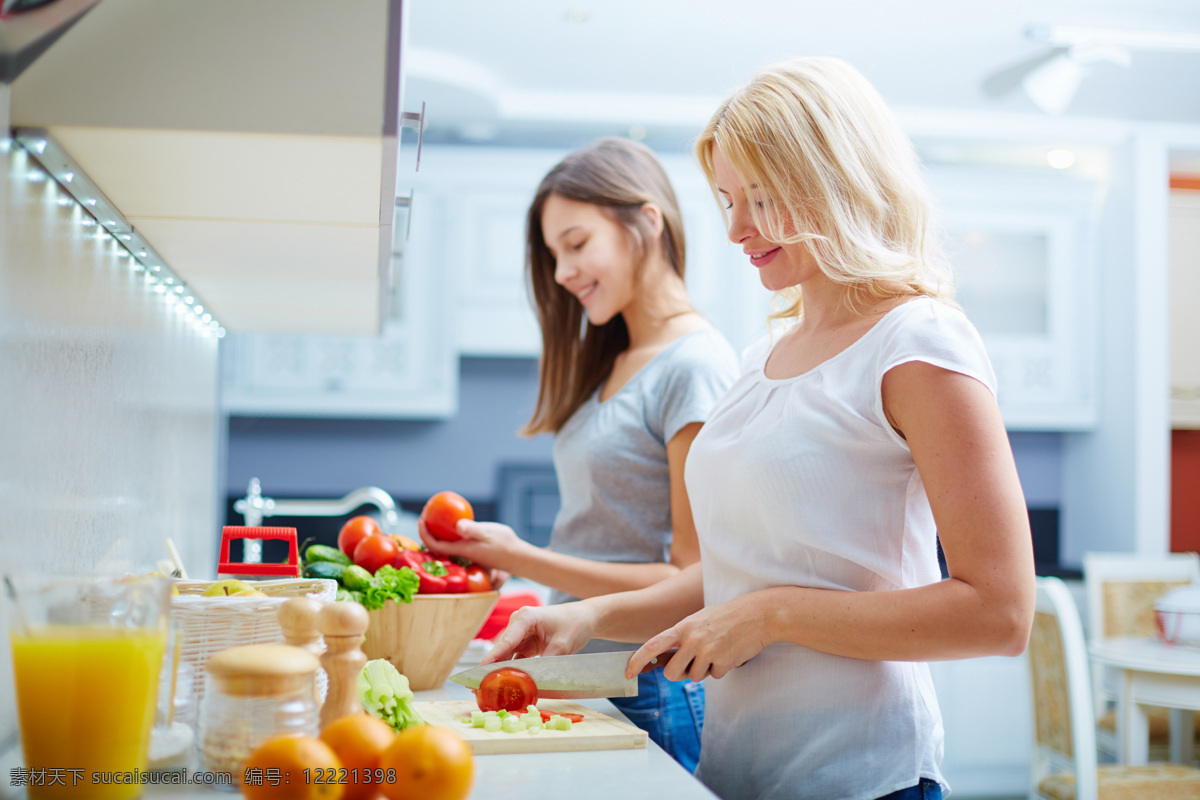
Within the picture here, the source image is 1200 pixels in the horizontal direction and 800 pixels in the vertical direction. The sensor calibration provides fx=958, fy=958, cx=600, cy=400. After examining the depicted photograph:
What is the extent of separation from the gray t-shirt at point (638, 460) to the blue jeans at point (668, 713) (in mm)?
99

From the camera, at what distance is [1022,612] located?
83cm

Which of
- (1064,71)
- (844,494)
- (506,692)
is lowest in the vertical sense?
(506,692)

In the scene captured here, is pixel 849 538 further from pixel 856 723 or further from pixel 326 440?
pixel 326 440

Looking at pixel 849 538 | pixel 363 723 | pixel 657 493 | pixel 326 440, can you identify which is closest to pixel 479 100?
pixel 326 440

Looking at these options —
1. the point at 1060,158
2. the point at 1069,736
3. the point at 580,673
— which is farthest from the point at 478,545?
the point at 1060,158

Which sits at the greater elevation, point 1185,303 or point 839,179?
point 1185,303

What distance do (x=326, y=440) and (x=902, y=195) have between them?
10.6ft

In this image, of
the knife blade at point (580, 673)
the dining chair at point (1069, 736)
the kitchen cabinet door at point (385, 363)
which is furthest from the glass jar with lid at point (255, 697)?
the kitchen cabinet door at point (385, 363)

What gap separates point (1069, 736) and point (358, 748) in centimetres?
234

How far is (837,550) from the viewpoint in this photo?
926 millimetres

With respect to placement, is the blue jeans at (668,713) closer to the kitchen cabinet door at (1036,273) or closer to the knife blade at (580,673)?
the knife blade at (580,673)

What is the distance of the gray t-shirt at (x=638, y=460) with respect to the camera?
138 centimetres

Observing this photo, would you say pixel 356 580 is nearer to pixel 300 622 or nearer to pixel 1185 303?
pixel 300 622

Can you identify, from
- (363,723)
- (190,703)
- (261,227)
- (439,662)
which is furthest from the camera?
(439,662)
